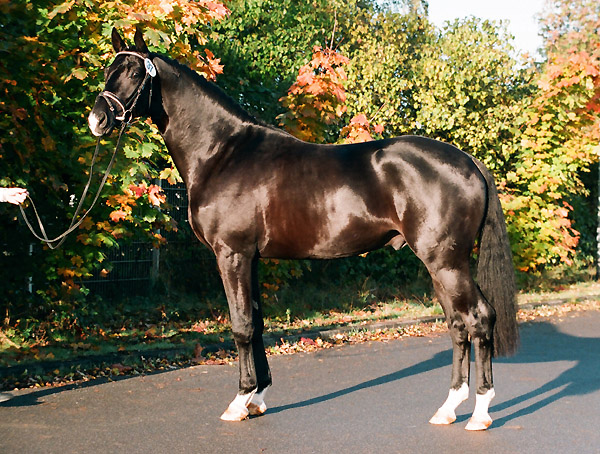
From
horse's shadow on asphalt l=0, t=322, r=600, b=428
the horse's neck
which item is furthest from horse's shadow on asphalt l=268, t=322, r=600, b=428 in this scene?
the horse's neck

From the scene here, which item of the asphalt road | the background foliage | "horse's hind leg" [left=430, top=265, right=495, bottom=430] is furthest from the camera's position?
the background foliage

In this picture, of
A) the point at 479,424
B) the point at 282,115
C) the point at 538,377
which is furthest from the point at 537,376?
the point at 282,115

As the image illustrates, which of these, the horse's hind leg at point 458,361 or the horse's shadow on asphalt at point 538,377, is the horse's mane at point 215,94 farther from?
the horse's shadow on asphalt at point 538,377

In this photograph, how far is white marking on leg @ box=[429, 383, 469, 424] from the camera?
5.71m

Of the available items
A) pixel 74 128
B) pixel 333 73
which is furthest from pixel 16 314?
pixel 333 73

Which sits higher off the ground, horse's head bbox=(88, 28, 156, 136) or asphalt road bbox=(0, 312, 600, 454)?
horse's head bbox=(88, 28, 156, 136)

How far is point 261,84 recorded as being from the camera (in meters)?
15.5

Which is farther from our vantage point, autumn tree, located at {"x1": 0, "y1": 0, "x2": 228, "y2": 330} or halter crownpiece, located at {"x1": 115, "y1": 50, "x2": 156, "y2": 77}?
autumn tree, located at {"x1": 0, "y1": 0, "x2": 228, "y2": 330}

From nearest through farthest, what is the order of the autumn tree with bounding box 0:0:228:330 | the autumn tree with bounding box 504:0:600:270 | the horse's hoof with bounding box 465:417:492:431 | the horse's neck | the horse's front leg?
the horse's hoof with bounding box 465:417:492:431
the horse's front leg
the horse's neck
the autumn tree with bounding box 0:0:228:330
the autumn tree with bounding box 504:0:600:270

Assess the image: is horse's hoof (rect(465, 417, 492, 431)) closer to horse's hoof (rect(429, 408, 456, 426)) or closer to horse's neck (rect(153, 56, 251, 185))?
horse's hoof (rect(429, 408, 456, 426))

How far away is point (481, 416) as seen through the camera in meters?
5.59

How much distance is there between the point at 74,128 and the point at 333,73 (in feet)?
13.5

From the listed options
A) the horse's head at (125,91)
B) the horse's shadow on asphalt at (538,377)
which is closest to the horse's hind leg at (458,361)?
the horse's shadow on asphalt at (538,377)

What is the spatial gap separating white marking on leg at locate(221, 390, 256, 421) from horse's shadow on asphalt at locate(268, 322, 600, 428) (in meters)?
0.32
